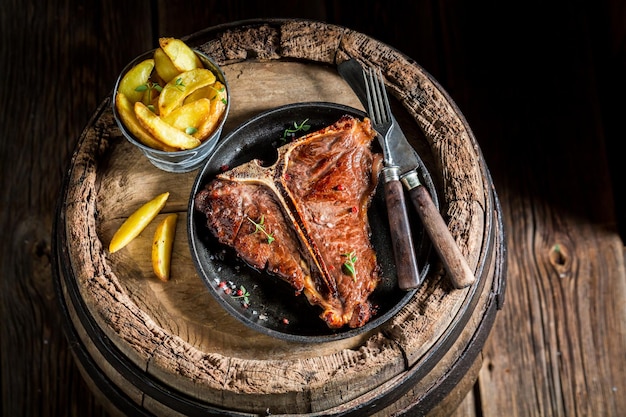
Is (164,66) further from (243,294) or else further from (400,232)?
(400,232)

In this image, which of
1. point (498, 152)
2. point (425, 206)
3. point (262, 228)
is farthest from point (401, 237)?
point (498, 152)

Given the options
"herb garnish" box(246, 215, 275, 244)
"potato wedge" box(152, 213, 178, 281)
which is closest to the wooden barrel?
"potato wedge" box(152, 213, 178, 281)

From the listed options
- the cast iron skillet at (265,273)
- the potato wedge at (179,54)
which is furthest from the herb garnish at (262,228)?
the potato wedge at (179,54)

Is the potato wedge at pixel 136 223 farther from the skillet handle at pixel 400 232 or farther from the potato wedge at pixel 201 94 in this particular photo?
the skillet handle at pixel 400 232

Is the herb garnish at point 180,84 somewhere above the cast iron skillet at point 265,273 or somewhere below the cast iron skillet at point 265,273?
above

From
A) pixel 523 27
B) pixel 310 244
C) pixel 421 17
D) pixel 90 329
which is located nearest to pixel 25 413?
pixel 90 329

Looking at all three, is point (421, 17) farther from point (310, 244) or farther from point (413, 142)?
point (310, 244)
